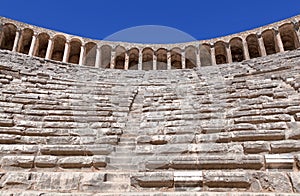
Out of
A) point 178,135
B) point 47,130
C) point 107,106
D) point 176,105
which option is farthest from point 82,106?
point 178,135

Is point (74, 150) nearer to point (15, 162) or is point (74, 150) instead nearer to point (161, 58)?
point (15, 162)

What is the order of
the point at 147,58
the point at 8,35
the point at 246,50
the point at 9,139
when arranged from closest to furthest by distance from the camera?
1. the point at 9,139
2. the point at 246,50
3. the point at 8,35
4. the point at 147,58

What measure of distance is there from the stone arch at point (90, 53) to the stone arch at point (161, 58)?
5.39 m

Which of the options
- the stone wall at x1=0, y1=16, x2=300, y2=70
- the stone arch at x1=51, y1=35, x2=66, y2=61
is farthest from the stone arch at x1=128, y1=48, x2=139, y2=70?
the stone arch at x1=51, y1=35, x2=66, y2=61

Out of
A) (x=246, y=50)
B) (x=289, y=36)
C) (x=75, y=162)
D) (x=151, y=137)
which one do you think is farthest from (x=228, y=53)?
(x=75, y=162)

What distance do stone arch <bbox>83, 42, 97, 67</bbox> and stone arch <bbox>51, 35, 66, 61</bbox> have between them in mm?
1983

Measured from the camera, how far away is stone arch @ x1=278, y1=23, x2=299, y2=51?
19250 mm

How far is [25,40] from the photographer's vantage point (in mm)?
21312

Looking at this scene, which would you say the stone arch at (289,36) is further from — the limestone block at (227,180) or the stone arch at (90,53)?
the limestone block at (227,180)

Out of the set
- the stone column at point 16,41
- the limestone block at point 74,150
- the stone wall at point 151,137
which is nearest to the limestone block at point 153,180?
the stone wall at point 151,137

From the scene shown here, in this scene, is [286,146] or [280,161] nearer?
[280,161]

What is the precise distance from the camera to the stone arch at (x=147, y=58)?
22.6m

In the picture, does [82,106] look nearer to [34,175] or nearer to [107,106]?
[107,106]

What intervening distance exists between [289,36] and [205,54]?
6.66 m
